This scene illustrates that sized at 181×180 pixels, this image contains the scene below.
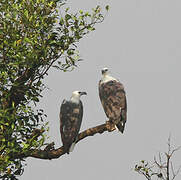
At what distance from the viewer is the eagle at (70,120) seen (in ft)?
40.6

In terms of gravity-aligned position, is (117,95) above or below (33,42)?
below

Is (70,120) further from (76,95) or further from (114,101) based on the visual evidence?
(114,101)

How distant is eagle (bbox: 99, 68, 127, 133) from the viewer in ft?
41.5

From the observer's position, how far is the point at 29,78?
1241 centimetres

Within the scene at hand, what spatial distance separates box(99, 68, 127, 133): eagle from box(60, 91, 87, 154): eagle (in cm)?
89

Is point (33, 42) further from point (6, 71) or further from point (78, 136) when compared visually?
point (78, 136)

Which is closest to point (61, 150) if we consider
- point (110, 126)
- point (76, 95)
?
point (110, 126)

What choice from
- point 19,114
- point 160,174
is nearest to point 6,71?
point 19,114

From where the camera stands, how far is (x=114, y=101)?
42.1 feet

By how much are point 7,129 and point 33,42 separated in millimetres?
2723

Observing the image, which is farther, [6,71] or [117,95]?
[117,95]

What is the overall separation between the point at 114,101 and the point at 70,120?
1.55 metres

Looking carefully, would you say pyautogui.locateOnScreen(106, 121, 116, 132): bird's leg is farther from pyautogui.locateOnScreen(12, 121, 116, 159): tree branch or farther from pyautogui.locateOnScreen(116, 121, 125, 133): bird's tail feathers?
pyautogui.locateOnScreen(116, 121, 125, 133): bird's tail feathers

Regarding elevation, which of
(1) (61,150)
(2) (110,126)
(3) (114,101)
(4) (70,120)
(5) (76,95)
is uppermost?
(5) (76,95)
